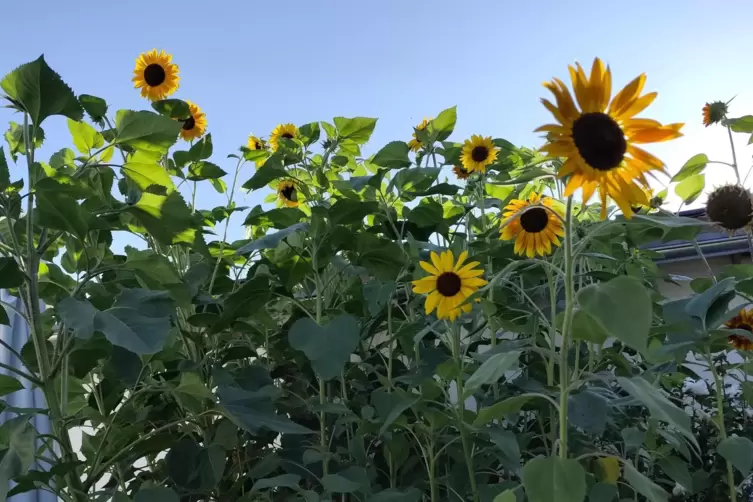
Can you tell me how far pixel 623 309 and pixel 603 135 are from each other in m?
0.16

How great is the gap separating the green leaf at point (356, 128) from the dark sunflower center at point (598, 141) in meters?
0.88

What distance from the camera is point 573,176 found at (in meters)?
0.58

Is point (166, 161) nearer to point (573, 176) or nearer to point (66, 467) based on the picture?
point (66, 467)

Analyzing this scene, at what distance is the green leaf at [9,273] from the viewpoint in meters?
0.78

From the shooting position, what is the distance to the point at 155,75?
139 centimetres

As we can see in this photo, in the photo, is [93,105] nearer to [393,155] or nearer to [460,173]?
[393,155]

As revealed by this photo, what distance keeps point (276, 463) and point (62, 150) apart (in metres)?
0.70

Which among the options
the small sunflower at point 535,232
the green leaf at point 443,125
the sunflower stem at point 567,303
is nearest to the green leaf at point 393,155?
the green leaf at point 443,125

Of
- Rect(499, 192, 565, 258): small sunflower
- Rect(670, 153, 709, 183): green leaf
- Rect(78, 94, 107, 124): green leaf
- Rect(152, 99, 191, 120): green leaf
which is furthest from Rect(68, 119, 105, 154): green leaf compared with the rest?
Rect(670, 153, 709, 183): green leaf

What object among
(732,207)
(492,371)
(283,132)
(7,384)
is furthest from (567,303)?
(283,132)

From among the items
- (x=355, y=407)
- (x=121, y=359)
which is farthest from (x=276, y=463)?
(x=121, y=359)

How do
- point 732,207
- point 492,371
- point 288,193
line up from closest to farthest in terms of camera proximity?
point 492,371
point 732,207
point 288,193

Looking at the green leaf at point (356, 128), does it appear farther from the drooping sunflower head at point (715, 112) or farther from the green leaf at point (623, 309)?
the green leaf at point (623, 309)

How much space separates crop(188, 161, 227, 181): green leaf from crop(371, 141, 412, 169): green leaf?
29 cm
